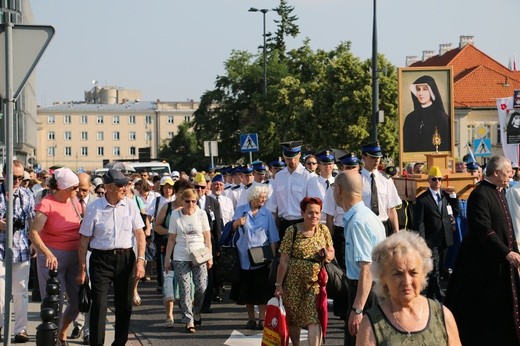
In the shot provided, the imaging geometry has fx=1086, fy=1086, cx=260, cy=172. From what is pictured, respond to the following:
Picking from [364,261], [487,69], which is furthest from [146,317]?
[487,69]

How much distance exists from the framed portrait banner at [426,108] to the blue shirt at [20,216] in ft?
41.5

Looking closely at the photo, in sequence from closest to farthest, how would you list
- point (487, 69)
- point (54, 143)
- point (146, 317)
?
1. point (146, 317)
2. point (487, 69)
3. point (54, 143)

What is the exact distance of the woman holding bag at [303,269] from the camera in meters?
9.64

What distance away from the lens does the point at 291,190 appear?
44.1ft

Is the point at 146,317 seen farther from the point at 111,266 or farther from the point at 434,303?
the point at 434,303

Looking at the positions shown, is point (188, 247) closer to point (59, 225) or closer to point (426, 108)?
point (59, 225)

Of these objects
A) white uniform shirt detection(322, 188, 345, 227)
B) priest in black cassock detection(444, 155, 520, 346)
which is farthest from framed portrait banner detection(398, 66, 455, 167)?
priest in black cassock detection(444, 155, 520, 346)

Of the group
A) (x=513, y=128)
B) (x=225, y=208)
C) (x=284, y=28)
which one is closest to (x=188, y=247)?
(x=225, y=208)

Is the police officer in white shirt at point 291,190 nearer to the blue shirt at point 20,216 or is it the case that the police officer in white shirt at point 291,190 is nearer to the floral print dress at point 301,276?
the blue shirt at point 20,216

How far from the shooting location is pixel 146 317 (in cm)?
1416

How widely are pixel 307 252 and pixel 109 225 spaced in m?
1.91

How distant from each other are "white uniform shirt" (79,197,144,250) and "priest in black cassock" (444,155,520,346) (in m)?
3.16

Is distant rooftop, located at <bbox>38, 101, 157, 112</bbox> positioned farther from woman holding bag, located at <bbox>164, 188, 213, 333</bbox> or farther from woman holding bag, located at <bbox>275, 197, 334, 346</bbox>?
woman holding bag, located at <bbox>275, 197, 334, 346</bbox>

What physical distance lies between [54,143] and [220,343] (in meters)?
163
